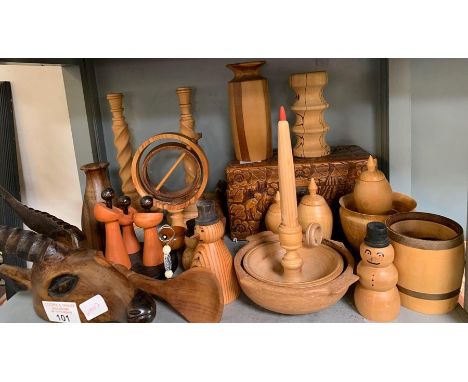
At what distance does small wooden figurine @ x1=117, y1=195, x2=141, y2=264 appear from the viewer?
758 mm

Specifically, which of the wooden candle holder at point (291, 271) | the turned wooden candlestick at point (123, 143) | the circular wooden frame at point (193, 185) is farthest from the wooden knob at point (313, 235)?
the turned wooden candlestick at point (123, 143)

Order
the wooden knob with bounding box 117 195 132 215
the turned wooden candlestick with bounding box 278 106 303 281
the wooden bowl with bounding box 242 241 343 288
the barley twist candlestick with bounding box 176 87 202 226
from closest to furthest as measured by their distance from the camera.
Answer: the turned wooden candlestick with bounding box 278 106 303 281 → the wooden bowl with bounding box 242 241 343 288 → the wooden knob with bounding box 117 195 132 215 → the barley twist candlestick with bounding box 176 87 202 226

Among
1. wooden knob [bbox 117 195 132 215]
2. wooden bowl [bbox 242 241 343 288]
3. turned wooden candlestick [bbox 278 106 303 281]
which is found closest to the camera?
turned wooden candlestick [bbox 278 106 303 281]

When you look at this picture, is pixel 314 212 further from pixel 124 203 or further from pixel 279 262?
pixel 124 203

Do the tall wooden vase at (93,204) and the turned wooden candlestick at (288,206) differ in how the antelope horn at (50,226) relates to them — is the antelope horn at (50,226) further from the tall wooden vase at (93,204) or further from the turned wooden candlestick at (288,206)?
the turned wooden candlestick at (288,206)

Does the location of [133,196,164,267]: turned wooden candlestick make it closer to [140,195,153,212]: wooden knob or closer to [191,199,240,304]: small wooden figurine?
[140,195,153,212]: wooden knob

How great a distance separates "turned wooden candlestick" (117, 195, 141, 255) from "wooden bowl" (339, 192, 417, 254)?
0.39 metres

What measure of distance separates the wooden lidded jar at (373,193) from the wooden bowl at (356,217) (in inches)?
0.7

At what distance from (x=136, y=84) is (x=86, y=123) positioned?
0.15 m

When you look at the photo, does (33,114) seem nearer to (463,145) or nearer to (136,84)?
(136,84)

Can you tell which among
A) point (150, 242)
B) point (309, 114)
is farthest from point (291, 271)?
point (309, 114)

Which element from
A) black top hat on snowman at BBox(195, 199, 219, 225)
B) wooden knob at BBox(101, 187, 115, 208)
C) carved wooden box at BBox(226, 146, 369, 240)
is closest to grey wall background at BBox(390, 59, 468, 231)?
carved wooden box at BBox(226, 146, 369, 240)

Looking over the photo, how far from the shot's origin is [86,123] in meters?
0.99
